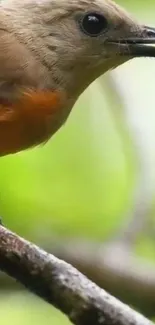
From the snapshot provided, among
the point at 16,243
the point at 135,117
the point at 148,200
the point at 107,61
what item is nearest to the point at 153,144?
the point at 135,117

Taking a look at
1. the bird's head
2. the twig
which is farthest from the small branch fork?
the twig

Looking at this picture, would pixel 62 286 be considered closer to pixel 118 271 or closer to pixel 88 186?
pixel 118 271

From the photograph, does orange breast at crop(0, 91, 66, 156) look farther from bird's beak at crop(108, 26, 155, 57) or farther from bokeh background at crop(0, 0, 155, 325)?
bokeh background at crop(0, 0, 155, 325)

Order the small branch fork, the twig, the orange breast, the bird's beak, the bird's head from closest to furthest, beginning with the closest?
the small branch fork
the orange breast
the bird's head
the bird's beak
the twig

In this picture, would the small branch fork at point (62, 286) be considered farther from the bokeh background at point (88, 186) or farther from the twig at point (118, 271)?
the bokeh background at point (88, 186)

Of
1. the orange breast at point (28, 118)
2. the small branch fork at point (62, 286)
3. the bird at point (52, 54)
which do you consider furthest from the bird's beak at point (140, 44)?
the small branch fork at point (62, 286)

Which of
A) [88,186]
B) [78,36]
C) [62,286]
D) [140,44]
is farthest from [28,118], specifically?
[88,186]

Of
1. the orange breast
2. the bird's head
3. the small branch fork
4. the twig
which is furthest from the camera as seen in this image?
the twig
